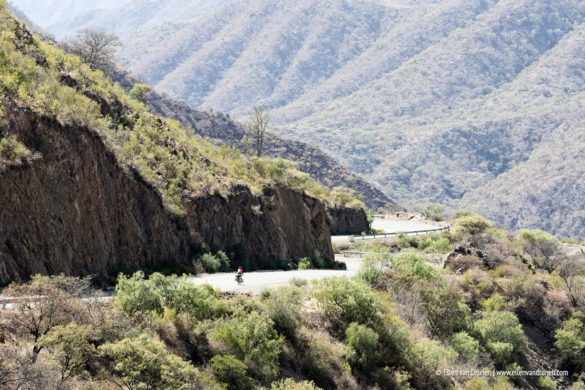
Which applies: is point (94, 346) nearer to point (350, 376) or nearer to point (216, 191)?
point (350, 376)

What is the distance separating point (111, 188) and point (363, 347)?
32.3ft

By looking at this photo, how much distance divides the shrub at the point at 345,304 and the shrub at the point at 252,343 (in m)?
4.65

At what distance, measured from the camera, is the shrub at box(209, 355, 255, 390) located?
60.2 ft

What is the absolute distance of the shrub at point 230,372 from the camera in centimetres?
1834

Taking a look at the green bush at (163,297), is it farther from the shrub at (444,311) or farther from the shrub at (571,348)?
the shrub at (571,348)

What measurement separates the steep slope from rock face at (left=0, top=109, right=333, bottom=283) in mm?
37

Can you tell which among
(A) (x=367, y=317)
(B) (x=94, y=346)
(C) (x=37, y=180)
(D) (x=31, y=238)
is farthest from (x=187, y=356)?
(A) (x=367, y=317)

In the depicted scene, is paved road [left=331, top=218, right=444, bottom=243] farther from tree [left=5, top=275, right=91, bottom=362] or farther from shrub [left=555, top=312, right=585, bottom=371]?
tree [left=5, top=275, right=91, bottom=362]

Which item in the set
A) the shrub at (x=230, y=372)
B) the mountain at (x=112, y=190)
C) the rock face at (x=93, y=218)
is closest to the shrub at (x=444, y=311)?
the mountain at (x=112, y=190)

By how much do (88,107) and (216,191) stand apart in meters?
6.46

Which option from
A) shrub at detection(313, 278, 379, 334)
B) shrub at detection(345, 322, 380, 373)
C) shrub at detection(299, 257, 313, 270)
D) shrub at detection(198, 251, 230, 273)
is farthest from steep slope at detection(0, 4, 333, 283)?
shrub at detection(345, 322, 380, 373)

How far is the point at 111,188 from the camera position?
24328 mm

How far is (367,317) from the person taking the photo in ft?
82.4

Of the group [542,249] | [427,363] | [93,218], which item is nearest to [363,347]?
[427,363]
